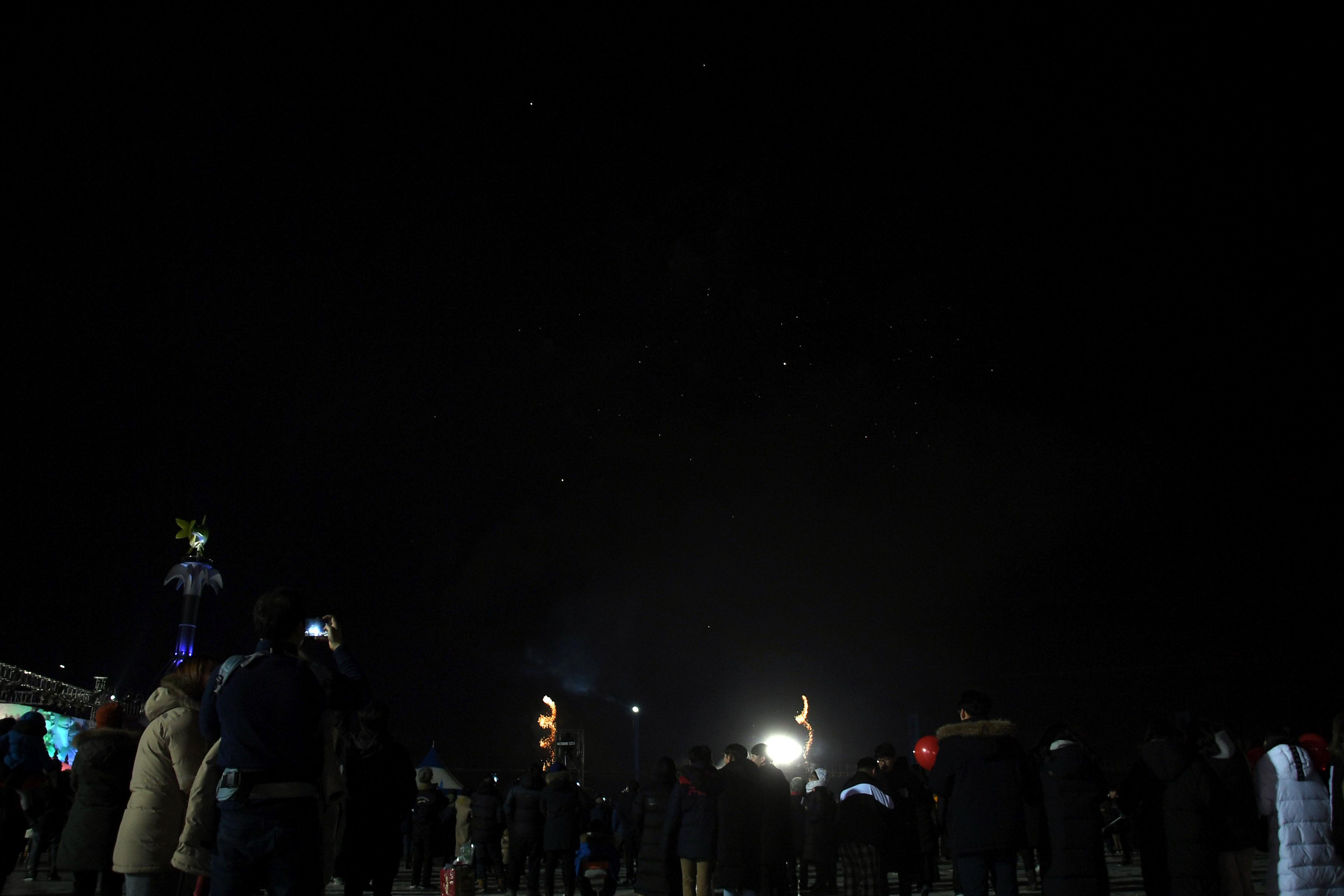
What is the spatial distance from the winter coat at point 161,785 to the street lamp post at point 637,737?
1634 inches

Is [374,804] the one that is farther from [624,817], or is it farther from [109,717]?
[624,817]

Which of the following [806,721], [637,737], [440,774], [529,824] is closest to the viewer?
[529,824]

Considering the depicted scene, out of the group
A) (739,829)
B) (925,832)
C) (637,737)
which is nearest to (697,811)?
(739,829)

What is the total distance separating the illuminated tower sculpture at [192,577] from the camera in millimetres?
53688

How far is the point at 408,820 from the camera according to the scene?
18.7 metres

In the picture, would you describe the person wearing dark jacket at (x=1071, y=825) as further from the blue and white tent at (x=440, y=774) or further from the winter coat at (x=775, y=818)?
the blue and white tent at (x=440, y=774)

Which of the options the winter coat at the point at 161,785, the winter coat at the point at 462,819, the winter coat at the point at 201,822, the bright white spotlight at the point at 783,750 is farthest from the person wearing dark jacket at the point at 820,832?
the bright white spotlight at the point at 783,750

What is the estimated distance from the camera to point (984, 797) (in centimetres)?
695

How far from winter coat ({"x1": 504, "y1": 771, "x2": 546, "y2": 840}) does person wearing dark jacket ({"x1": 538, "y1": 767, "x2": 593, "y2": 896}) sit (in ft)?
0.76

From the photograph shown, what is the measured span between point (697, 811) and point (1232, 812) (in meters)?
4.50

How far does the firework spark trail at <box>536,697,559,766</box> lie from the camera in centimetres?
3731

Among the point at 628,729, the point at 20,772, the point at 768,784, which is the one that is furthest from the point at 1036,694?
the point at 20,772

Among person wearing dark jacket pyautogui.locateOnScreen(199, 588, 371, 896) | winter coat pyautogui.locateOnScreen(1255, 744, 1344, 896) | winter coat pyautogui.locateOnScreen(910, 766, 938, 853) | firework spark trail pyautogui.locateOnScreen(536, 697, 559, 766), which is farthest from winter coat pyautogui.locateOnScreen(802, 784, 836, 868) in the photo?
firework spark trail pyautogui.locateOnScreen(536, 697, 559, 766)

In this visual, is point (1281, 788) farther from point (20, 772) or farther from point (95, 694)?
point (95, 694)
